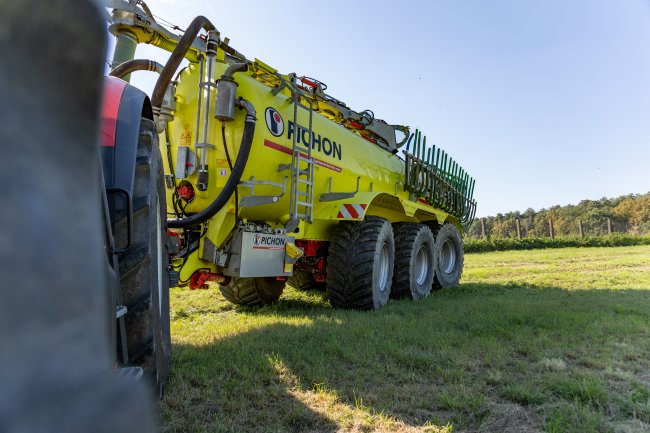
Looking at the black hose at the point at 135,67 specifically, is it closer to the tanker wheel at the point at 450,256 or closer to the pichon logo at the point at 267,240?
the pichon logo at the point at 267,240

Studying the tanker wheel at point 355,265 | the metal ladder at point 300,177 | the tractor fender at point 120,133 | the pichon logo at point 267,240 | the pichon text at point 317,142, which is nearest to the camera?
the tractor fender at point 120,133

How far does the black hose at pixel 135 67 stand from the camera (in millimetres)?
3892

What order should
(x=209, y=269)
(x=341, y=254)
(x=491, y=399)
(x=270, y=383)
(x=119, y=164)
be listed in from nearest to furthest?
(x=119, y=164) → (x=491, y=399) → (x=270, y=383) → (x=209, y=269) → (x=341, y=254)

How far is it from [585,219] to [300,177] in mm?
60761

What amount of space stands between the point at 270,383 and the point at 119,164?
1613 mm

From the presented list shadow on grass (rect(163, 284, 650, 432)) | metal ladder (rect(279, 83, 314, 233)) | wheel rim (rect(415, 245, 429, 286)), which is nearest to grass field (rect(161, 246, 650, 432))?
shadow on grass (rect(163, 284, 650, 432))

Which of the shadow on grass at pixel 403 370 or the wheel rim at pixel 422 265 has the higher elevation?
the wheel rim at pixel 422 265

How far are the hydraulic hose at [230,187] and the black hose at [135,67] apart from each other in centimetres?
103

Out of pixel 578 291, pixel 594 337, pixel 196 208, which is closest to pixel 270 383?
pixel 196 208

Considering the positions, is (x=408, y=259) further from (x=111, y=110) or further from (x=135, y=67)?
(x=111, y=110)

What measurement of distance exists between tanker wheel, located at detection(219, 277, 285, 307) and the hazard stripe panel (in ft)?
4.96

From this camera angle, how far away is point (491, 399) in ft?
8.23

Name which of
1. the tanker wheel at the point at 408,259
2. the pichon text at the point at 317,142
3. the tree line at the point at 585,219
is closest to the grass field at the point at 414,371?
the tanker wheel at the point at 408,259

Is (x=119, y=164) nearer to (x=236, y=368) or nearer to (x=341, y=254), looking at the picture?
(x=236, y=368)
